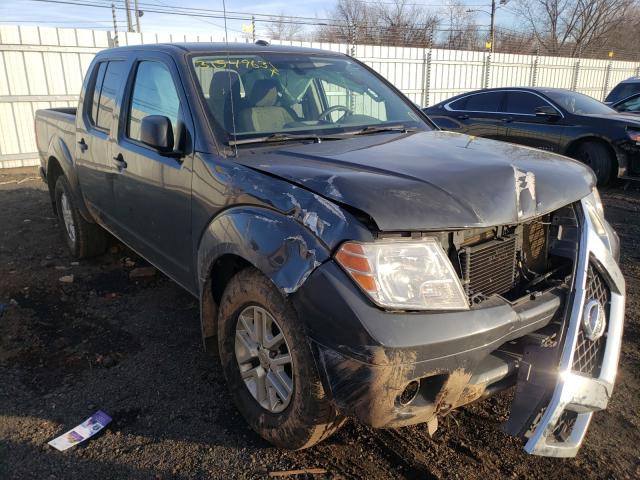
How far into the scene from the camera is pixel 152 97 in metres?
3.43

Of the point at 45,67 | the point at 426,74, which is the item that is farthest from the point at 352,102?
the point at 426,74

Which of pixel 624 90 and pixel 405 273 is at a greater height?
pixel 624 90

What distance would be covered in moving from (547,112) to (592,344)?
6627mm

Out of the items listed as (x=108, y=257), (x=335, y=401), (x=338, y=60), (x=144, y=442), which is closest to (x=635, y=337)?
(x=335, y=401)

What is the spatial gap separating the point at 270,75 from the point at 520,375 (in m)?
2.29

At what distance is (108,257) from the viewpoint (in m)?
5.36

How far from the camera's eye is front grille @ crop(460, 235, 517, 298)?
2.21 metres

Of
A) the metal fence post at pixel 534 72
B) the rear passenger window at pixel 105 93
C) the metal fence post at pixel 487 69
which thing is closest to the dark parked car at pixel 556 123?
the rear passenger window at pixel 105 93

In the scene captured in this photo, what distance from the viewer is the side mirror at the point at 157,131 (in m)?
2.82

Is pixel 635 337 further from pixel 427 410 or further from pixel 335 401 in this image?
pixel 335 401

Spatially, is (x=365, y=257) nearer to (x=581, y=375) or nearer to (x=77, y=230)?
(x=581, y=375)

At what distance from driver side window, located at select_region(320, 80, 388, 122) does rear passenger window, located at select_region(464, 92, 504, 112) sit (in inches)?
241

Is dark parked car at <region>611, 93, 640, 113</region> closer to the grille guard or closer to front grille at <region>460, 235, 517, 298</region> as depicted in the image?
the grille guard

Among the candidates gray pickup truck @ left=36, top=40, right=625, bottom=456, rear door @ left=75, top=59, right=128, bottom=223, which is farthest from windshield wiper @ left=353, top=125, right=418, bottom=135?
rear door @ left=75, top=59, right=128, bottom=223
